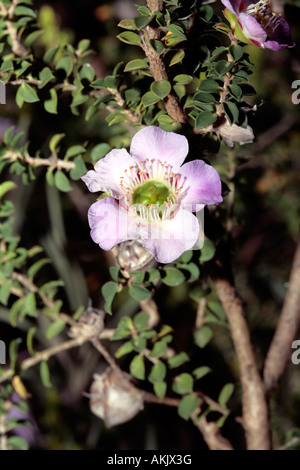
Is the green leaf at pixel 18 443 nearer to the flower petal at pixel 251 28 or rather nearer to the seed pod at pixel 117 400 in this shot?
the seed pod at pixel 117 400

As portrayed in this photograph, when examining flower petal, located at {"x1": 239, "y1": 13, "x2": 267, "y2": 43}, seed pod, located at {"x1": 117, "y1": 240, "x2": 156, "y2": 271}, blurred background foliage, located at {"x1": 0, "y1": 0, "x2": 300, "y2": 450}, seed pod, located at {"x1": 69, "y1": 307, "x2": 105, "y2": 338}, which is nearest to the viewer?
flower petal, located at {"x1": 239, "y1": 13, "x2": 267, "y2": 43}

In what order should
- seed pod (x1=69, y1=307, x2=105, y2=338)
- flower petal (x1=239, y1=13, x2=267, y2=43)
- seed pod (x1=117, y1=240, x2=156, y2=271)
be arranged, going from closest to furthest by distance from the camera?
1. flower petal (x1=239, y1=13, x2=267, y2=43)
2. seed pod (x1=117, y1=240, x2=156, y2=271)
3. seed pod (x1=69, y1=307, x2=105, y2=338)

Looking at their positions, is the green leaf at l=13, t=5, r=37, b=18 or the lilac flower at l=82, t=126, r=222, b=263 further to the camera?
the green leaf at l=13, t=5, r=37, b=18

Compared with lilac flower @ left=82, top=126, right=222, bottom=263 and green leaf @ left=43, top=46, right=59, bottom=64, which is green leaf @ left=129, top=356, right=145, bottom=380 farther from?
green leaf @ left=43, top=46, right=59, bottom=64

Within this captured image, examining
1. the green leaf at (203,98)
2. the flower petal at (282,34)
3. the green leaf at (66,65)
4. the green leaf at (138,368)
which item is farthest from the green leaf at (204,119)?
the green leaf at (138,368)

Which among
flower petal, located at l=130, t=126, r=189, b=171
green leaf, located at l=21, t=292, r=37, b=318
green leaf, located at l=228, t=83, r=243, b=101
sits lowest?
green leaf, located at l=21, t=292, r=37, b=318

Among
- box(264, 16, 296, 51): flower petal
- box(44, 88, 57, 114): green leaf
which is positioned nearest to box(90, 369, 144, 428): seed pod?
box(44, 88, 57, 114): green leaf

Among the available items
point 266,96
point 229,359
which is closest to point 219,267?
point 229,359

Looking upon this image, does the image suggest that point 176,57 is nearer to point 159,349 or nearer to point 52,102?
point 52,102
